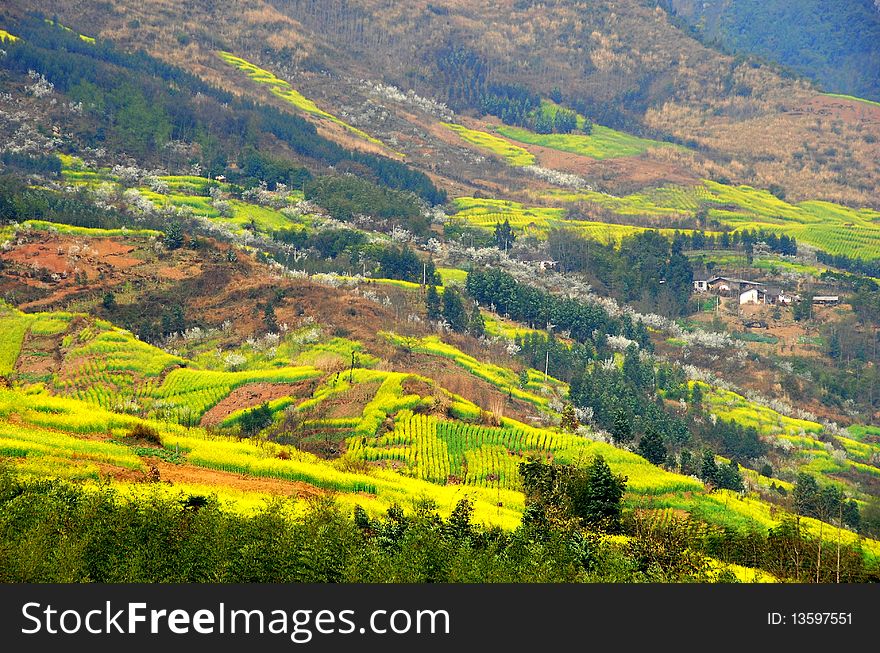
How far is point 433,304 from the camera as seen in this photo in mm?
103062

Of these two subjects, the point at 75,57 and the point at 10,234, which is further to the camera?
the point at 75,57

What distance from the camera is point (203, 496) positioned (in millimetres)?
43312

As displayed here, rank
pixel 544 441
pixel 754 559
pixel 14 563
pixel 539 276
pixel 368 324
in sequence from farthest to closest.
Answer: pixel 539 276 → pixel 368 324 → pixel 544 441 → pixel 754 559 → pixel 14 563

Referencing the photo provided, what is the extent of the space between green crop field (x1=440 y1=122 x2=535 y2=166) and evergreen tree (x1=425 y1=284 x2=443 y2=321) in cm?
8334

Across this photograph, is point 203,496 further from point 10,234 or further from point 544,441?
point 10,234

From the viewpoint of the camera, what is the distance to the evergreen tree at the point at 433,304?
102 metres

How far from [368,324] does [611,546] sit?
46300mm

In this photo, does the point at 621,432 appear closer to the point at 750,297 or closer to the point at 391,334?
the point at 391,334

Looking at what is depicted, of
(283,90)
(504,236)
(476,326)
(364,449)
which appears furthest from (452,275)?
(283,90)

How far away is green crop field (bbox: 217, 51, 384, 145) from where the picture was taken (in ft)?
580

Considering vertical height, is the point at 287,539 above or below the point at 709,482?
above

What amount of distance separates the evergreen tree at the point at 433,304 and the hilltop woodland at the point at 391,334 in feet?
2.71

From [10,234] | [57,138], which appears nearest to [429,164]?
[57,138]

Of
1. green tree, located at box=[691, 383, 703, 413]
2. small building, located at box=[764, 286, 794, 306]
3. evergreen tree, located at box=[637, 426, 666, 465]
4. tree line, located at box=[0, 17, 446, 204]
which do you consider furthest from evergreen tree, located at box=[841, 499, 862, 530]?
tree line, located at box=[0, 17, 446, 204]
